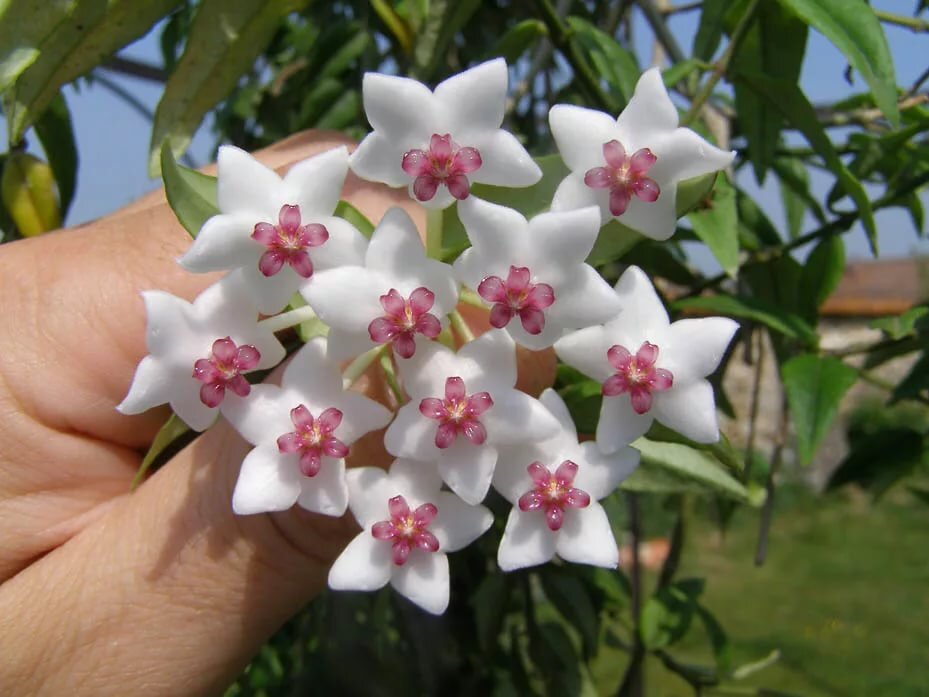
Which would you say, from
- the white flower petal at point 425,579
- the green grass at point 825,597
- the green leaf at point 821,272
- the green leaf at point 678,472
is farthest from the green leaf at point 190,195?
the green grass at point 825,597

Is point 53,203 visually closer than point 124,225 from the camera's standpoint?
No

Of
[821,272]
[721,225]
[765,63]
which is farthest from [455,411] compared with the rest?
[821,272]

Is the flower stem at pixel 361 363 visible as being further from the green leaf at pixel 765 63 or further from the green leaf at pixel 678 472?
the green leaf at pixel 765 63

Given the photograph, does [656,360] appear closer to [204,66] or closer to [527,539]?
[527,539]

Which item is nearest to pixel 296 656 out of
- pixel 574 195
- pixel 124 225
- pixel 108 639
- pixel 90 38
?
pixel 108 639

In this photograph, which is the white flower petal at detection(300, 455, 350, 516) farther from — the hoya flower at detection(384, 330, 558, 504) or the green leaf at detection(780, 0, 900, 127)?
the green leaf at detection(780, 0, 900, 127)

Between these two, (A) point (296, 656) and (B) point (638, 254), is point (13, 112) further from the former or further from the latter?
(A) point (296, 656)
